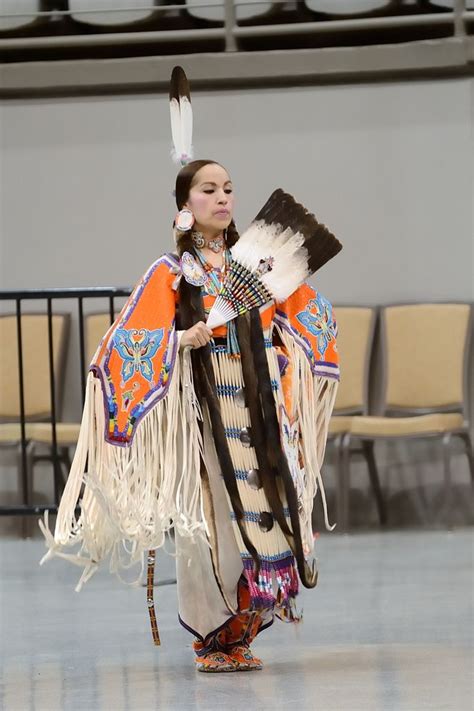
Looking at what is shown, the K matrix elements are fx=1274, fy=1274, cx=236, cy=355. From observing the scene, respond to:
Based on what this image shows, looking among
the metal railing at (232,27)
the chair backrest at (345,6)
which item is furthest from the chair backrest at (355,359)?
the chair backrest at (345,6)

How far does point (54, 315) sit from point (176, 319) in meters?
3.42

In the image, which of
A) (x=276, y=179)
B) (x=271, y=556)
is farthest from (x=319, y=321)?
(x=276, y=179)

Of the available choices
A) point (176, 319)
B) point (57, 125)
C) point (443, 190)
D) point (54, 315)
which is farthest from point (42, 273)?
point (176, 319)

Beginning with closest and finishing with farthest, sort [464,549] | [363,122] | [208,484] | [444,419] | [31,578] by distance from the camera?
[208,484], [31,578], [464,549], [444,419], [363,122]

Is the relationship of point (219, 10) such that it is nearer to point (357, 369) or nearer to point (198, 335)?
point (357, 369)

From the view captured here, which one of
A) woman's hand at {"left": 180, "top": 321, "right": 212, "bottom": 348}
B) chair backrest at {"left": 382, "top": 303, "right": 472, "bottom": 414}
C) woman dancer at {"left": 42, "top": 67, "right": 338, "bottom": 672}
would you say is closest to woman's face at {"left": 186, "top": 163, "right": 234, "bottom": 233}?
woman dancer at {"left": 42, "top": 67, "right": 338, "bottom": 672}

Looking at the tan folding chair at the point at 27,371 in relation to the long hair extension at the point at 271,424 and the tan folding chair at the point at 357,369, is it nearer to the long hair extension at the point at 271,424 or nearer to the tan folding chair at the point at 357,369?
the tan folding chair at the point at 357,369

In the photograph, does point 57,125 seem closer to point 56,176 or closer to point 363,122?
point 56,176

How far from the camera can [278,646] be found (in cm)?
360

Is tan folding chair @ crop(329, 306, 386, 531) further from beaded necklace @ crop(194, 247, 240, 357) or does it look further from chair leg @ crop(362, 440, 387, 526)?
beaded necklace @ crop(194, 247, 240, 357)

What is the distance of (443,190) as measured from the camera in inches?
249

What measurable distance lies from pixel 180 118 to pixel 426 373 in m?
3.23

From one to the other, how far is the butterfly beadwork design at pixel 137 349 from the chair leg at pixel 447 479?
3.07 meters

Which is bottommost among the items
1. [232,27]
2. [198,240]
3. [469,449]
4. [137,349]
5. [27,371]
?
[469,449]
